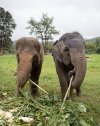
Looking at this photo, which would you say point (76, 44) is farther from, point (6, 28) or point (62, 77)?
point (6, 28)

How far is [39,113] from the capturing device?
7.60 meters

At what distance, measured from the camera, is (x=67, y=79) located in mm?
10789

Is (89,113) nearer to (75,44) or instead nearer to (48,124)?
(75,44)

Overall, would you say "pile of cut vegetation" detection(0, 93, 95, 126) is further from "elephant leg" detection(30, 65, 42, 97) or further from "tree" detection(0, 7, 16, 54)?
"tree" detection(0, 7, 16, 54)

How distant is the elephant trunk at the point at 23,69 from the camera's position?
979cm

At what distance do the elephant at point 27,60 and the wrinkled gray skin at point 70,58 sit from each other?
0.64m

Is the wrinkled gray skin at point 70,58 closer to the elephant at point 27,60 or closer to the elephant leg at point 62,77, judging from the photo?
the elephant leg at point 62,77

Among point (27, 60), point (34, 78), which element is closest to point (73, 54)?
point (27, 60)

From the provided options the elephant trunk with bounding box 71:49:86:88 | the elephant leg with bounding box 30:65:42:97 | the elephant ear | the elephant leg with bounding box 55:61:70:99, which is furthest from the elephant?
the elephant trunk with bounding box 71:49:86:88

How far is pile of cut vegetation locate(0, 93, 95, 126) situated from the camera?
7.12 metres

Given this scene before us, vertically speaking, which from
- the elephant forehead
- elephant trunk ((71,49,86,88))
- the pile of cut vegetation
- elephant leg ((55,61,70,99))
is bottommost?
the pile of cut vegetation

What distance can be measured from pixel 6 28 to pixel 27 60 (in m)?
65.5

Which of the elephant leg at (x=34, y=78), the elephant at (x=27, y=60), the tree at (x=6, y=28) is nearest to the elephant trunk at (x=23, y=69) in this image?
the elephant at (x=27, y=60)

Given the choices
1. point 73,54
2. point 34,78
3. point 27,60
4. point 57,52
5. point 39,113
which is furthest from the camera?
point 34,78
